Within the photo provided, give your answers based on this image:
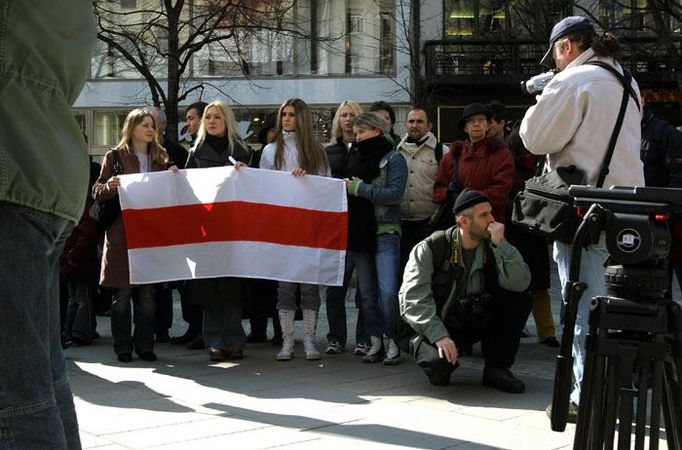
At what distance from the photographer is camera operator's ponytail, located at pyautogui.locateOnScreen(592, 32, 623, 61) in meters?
5.14

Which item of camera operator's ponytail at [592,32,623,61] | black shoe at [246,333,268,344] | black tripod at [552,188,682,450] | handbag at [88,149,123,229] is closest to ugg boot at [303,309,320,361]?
black shoe at [246,333,268,344]

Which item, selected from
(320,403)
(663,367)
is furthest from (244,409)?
(663,367)

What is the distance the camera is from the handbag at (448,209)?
7500 mm

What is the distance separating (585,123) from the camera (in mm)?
5023

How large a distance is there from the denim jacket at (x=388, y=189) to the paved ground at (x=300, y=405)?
1130mm

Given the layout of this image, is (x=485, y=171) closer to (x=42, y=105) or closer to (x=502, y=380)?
(x=502, y=380)

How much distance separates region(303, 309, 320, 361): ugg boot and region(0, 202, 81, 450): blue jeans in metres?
4.90

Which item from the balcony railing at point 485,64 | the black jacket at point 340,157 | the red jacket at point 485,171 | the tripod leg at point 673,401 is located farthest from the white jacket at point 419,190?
the balcony railing at point 485,64

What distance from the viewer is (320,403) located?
19.3ft

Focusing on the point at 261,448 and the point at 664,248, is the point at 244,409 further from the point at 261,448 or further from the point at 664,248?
the point at 664,248

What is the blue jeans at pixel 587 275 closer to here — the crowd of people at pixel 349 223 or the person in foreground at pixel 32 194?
the crowd of people at pixel 349 223

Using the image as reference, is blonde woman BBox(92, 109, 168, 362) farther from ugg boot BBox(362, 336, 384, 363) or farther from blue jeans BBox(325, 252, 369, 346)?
ugg boot BBox(362, 336, 384, 363)

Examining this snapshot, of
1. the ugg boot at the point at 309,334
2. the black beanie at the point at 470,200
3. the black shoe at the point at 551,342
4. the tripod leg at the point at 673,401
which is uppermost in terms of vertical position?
the black beanie at the point at 470,200

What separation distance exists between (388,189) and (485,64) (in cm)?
1961
